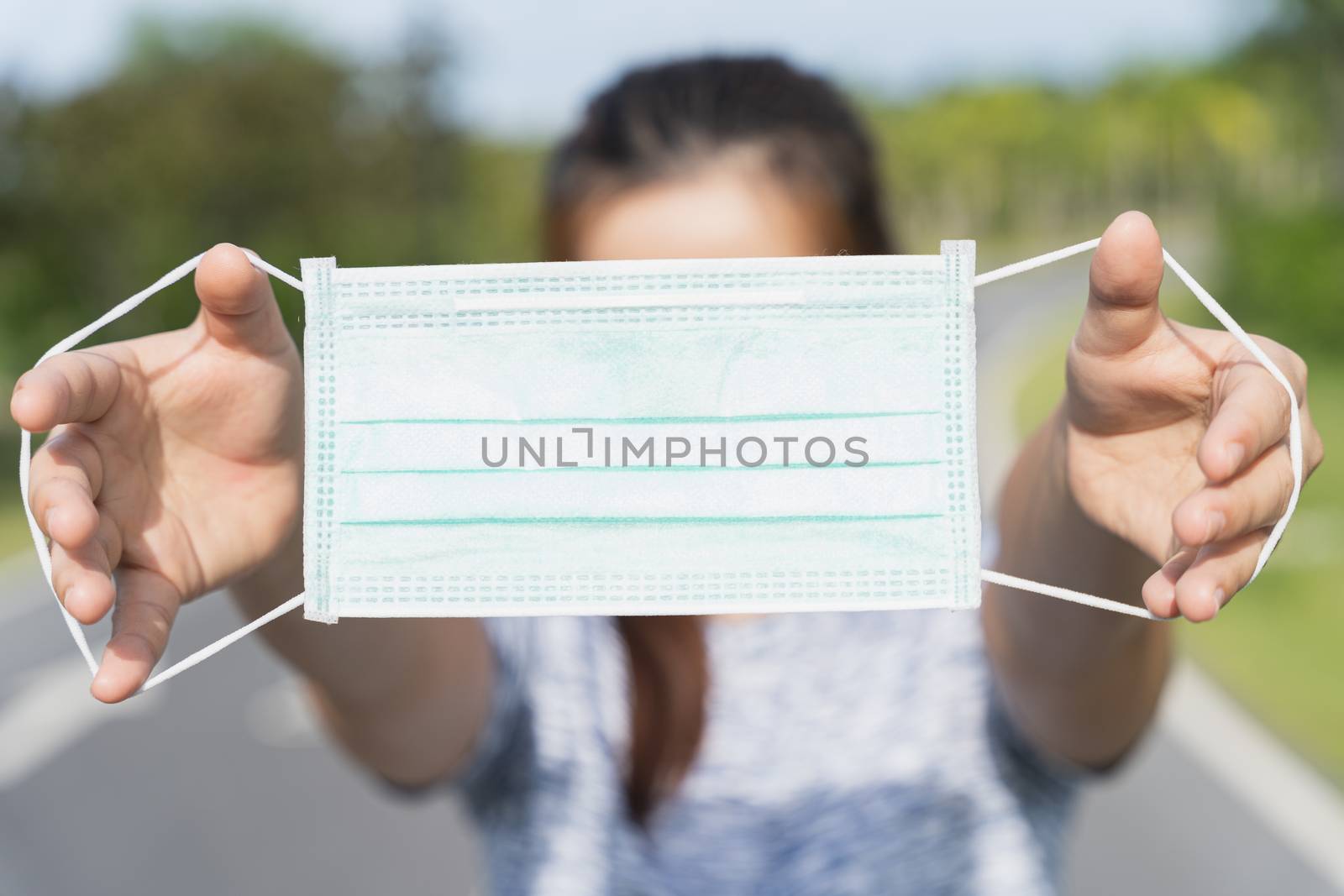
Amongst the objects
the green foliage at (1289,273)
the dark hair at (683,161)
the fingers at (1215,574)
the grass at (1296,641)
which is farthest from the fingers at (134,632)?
the green foliage at (1289,273)

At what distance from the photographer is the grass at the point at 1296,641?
5.70m

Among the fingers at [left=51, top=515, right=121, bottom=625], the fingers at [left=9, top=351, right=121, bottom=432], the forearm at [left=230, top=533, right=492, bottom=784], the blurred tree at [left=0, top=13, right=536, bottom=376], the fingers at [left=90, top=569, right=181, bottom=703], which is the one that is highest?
the fingers at [left=9, top=351, right=121, bottom=432]

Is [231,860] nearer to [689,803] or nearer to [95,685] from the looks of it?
[689,803]

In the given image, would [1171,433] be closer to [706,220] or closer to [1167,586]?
[1167,586]

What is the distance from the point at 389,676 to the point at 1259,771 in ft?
15.5

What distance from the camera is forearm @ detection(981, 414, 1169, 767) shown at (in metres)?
1.54

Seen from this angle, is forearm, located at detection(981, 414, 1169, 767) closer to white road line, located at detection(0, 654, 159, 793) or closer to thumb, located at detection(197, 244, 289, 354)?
thumb, located at detection(197, 244, 289, 354)

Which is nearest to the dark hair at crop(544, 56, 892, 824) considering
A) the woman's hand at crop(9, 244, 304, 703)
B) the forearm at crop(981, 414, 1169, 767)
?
the forearm at crop(981, 414, 1169, 767)

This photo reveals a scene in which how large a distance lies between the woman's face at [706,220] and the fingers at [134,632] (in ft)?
3.10

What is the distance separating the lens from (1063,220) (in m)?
74.4

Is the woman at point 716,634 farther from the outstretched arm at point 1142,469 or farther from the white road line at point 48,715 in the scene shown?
the white road line at point 48,715

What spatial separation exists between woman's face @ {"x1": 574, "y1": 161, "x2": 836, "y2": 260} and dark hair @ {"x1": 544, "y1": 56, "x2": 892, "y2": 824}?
33 mm

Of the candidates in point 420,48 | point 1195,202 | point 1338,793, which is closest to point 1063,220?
point 1195,202

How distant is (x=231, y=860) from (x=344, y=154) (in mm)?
22399
